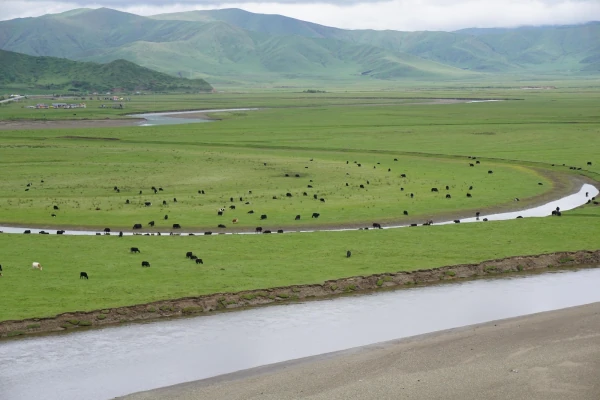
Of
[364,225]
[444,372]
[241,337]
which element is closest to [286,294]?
[241,337]


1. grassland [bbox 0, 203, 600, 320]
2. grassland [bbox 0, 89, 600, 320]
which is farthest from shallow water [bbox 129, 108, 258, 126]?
grassland [bbox 0, 203, 600, 320]

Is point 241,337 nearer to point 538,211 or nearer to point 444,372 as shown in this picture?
point 444,372

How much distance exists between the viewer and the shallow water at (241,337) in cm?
2336

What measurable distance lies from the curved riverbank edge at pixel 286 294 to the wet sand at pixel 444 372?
265 inches

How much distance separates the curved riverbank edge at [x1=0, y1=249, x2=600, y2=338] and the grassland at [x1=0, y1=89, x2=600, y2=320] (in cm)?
54

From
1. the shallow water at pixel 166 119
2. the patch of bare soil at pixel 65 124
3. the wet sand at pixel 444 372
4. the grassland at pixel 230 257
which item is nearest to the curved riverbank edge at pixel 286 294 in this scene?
the grassland at pixel 230 257

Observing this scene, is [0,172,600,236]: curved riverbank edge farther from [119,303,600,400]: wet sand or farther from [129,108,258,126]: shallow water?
[129,108,258,126]: shallow water

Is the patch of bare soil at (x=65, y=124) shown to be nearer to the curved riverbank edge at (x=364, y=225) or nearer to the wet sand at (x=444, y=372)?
the curved riverbank edge at (x=364, y=225)

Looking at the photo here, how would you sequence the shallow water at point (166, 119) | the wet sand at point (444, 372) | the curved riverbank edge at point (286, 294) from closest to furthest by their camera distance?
the wet sand at point (444, 372) < the curved riverbank edge at point (286, 294) < the shallow water at point (166, 119)

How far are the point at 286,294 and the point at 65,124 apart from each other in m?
111

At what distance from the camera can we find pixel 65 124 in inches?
5320

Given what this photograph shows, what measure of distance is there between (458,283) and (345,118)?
10670cm

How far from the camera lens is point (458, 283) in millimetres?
35062

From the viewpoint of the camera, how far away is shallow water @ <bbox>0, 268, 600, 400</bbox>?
2336 cm
